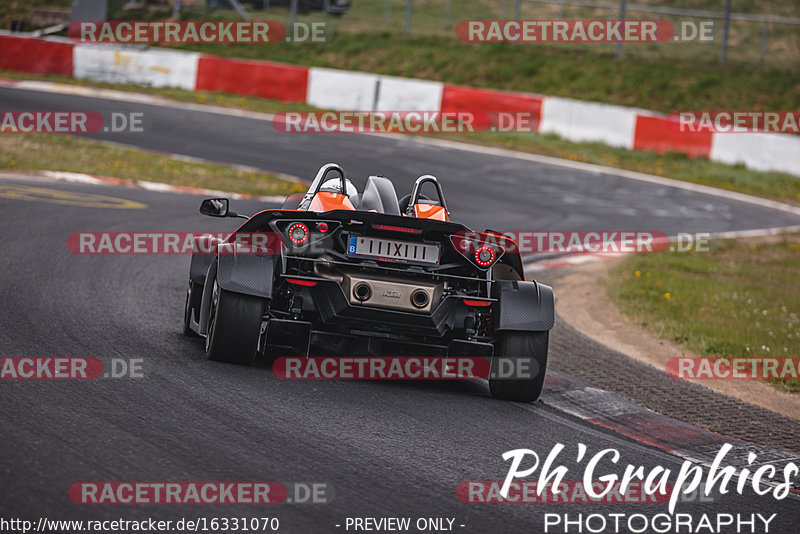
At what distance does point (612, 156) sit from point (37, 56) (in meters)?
14.6

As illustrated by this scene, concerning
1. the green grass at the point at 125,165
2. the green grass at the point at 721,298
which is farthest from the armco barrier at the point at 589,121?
the green grass at the point at 125,165

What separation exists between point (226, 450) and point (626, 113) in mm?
21163

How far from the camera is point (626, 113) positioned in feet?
81.7

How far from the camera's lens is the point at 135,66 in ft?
89.1

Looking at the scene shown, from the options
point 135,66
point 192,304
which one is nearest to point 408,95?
point 135,66

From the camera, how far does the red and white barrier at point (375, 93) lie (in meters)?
23.8

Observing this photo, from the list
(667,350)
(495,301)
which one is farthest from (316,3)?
(495,301)

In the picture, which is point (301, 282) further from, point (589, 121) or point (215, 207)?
point (589, 121)

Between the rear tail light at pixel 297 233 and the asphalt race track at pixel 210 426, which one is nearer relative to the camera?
the asphalt race track at pixel 210 426

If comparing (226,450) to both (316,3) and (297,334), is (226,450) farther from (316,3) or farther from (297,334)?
(316,3)

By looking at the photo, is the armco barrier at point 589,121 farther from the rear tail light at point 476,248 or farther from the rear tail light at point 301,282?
the rear tail light at point 301,282

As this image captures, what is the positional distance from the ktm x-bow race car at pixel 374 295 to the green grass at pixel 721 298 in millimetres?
3147

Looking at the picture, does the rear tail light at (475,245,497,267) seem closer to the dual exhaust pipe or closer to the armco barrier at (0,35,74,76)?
the dual exhaust pipe

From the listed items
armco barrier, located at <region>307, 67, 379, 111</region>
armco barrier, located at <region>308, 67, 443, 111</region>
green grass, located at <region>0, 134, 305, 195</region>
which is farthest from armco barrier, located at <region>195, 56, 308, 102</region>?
green grass, located at <region>0, 134, 305, 195</region>
